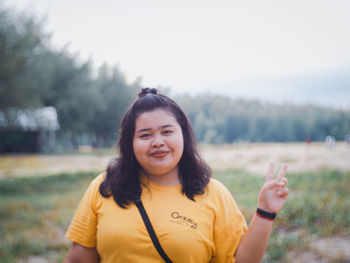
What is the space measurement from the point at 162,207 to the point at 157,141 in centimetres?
35

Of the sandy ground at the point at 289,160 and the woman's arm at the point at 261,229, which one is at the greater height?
the woman's arm at the point at 261,229

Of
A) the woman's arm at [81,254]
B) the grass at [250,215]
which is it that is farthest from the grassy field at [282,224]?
the woman's arm at [81,254]

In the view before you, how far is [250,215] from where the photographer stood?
4328 millimetres

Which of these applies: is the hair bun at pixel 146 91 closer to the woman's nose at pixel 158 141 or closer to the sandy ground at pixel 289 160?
the woman's nose at pixel 158 141

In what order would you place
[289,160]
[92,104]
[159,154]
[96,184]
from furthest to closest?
[92,104] < [289,160] < [96,184] < [159,154]

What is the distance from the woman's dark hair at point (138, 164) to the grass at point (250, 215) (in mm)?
1835

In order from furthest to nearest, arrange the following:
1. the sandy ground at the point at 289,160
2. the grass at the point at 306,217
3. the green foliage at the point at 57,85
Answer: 1. the sandy ground at the point at 289,160
2. the green foliage at the point at 57,85
3. the grass at the point at 306,217

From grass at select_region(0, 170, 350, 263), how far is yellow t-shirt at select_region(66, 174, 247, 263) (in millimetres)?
1745

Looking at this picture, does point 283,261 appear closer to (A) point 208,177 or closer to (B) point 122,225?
(A) point 208,177

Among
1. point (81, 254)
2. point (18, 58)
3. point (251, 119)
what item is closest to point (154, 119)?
point (81, 254)

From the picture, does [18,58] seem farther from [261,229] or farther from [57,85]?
[57,85]

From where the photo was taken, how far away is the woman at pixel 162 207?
148 centimetres

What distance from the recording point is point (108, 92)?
24.6 meters

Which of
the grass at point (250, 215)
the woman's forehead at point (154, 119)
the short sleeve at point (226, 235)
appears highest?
the woman's forehead at point (154, 119)
